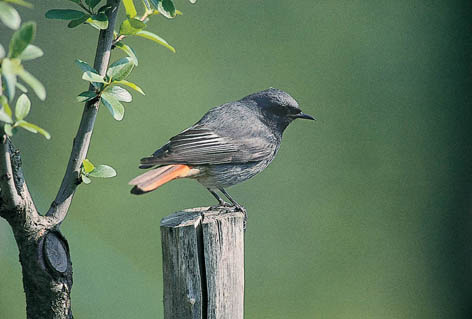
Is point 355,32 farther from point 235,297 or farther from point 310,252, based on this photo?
point 235,297

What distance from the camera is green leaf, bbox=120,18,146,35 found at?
2490 millimetres

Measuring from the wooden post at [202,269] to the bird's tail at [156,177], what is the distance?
0.19m

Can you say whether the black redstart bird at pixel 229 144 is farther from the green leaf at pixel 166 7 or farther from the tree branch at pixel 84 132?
the green leaf at pixel 166 7

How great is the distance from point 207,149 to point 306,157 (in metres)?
2.67

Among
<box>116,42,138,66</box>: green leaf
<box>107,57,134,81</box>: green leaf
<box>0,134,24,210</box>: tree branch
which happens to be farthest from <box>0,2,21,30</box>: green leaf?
<box>116,42,138,66</box>: green leaf

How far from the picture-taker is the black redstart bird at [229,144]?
3.21 meters

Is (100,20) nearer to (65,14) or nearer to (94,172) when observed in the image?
(65,14)

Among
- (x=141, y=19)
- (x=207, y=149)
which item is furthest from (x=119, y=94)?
(x=207, y=149)

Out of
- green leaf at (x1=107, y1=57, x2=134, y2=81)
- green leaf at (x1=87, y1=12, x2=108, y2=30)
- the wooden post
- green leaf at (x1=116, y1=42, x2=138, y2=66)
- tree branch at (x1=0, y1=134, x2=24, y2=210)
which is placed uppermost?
green leaf at (x1=87, y1=12, x2=108, y2=30)

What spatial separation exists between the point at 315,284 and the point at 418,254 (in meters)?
1.17

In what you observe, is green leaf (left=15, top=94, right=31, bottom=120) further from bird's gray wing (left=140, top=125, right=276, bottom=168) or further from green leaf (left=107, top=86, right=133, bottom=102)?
bird's gray wing (left=140, top=125, right=276, bottom=168)

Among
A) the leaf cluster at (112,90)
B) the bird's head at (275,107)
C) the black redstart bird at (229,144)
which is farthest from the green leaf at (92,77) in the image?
the bird's head at (275,107)

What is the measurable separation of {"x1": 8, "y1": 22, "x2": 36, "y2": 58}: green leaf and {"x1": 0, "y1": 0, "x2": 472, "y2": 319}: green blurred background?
3786mm

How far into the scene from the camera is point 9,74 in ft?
5.25
